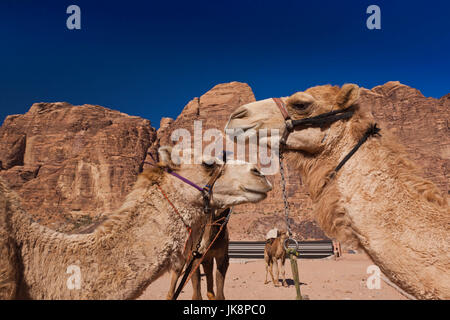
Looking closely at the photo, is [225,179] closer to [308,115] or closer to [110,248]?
[308,115]

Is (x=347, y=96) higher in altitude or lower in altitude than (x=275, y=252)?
higher

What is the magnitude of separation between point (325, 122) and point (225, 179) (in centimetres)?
112

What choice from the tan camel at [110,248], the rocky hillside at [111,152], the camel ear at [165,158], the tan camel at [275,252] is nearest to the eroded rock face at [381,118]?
the rocky hillside at [111,152]

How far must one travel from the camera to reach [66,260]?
2.52 meters

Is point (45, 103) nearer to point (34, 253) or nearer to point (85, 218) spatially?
point (85, 218)

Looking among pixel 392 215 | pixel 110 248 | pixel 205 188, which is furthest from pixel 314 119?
pixel 110 248

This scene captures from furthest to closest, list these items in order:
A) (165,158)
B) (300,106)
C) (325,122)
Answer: (165,158)
(300,106)
(325,122)

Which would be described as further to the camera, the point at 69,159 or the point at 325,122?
the point at 69,159

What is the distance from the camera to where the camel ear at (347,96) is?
2.65 m

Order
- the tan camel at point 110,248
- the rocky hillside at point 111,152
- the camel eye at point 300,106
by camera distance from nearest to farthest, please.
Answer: the tan camel at point 110,248 → the camel eye at point 300,106 → the rocky hillside at point 111,152

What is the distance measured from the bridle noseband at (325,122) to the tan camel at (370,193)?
0.03 m

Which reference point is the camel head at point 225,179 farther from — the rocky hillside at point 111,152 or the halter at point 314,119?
the rocky hillside at point 111,152

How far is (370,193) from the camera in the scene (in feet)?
7.93

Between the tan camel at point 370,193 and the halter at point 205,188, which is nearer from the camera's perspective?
the tan camel at point 370,193
